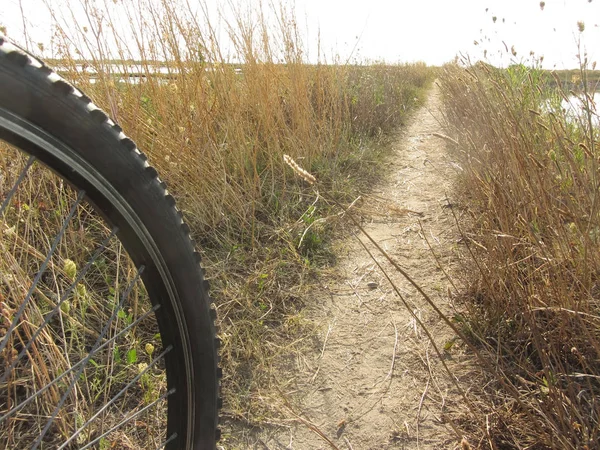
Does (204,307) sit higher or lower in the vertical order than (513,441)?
higher

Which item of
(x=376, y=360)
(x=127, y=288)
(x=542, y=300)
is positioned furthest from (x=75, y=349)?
(x=542, y=300)

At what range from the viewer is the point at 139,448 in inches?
55.5

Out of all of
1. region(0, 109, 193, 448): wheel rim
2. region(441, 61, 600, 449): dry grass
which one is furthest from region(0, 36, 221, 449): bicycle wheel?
region(441, 61, 600, 449): dry grass

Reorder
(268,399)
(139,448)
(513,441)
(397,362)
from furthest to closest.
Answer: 1. (397,362)
2. (268,399)
3. (139,448)
4. (513,441)

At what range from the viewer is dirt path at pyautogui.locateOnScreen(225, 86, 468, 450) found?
1495 mm

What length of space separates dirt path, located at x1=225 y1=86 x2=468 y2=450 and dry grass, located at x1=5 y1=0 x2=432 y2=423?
137 mm

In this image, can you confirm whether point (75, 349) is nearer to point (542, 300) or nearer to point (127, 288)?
point (127, 288)

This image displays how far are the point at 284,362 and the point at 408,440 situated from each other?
59cm

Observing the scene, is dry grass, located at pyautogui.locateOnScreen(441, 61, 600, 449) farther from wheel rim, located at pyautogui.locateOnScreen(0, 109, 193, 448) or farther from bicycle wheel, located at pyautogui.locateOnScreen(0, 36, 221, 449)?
wheel rim, located at pyautogui.locateOnScreen(0, 109, 193, 448)

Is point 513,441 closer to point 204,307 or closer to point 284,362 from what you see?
point 284,362

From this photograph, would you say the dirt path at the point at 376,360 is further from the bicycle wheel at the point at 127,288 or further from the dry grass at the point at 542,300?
the bicycle wheel at the point at 127,288

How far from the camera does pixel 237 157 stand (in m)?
2.85

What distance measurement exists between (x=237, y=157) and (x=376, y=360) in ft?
5.17

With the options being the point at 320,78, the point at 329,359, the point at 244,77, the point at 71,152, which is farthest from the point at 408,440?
the point at 320,78
